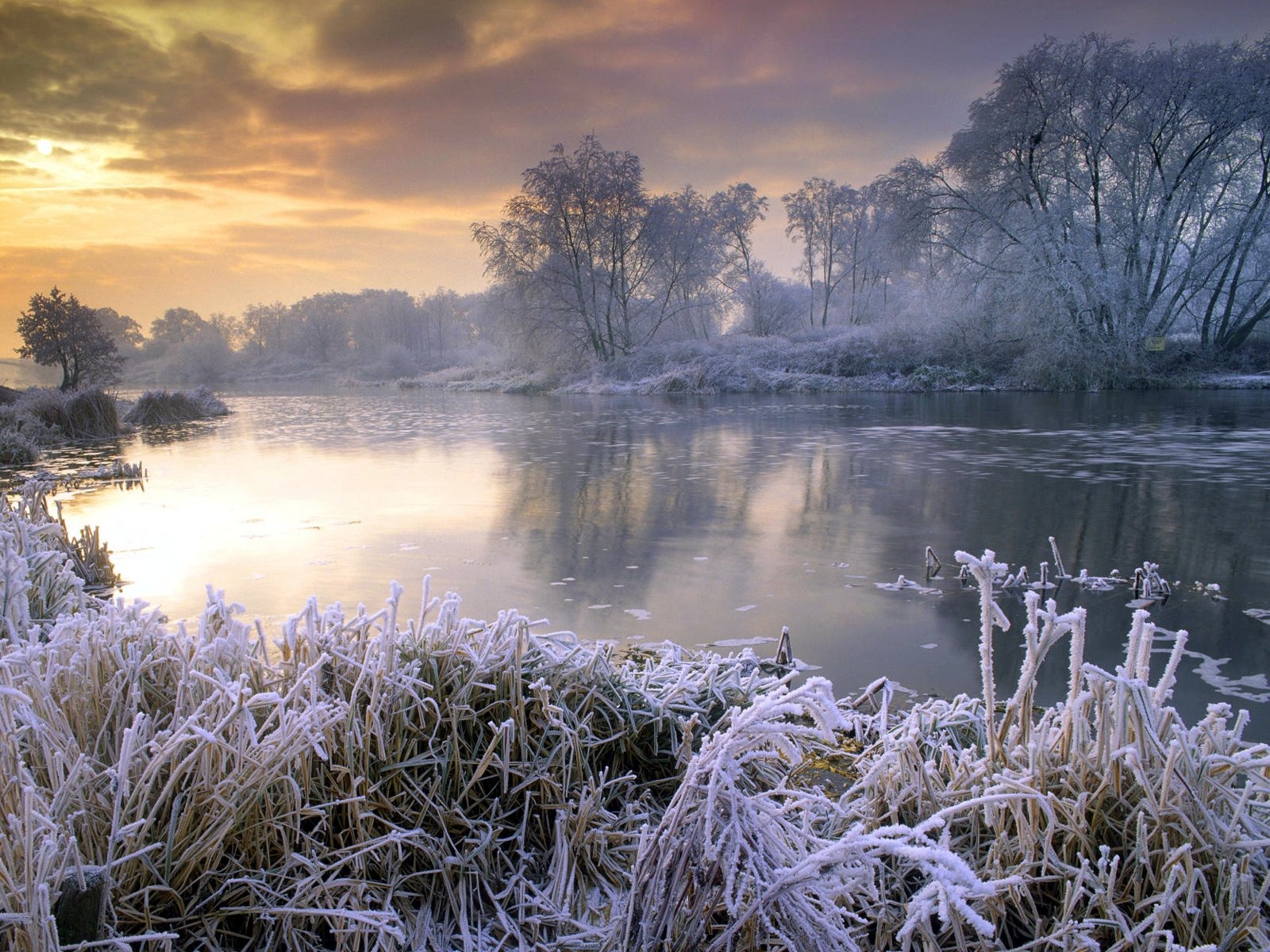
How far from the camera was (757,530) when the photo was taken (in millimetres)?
7113

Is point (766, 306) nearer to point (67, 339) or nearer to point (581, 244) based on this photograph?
point (581, 244)

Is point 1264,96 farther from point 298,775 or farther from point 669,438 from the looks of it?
point 298,775

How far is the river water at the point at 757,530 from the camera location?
171 inches

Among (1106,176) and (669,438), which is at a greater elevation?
(1106,176)

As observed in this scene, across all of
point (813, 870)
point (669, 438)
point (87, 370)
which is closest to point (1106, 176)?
point (669, 438)

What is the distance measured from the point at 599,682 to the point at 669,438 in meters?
12.5

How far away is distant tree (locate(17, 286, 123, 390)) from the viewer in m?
24.6

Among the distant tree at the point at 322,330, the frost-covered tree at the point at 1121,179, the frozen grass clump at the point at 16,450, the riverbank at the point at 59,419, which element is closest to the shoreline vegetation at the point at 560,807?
the frozen grass clump at the point at 16,450

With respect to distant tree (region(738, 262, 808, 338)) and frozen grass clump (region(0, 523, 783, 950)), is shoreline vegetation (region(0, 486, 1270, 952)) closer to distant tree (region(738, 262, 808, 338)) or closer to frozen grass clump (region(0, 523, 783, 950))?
frozen grass clump (region(0, 523, 783, 950))

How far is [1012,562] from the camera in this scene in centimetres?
573

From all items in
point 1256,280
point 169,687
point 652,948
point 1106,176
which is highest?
point 1106,176

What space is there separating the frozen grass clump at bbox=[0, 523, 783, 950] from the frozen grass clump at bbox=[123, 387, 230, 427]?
21.6 m

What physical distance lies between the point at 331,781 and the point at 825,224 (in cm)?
4836

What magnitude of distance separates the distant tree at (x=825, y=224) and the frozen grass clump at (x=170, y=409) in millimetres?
32218
